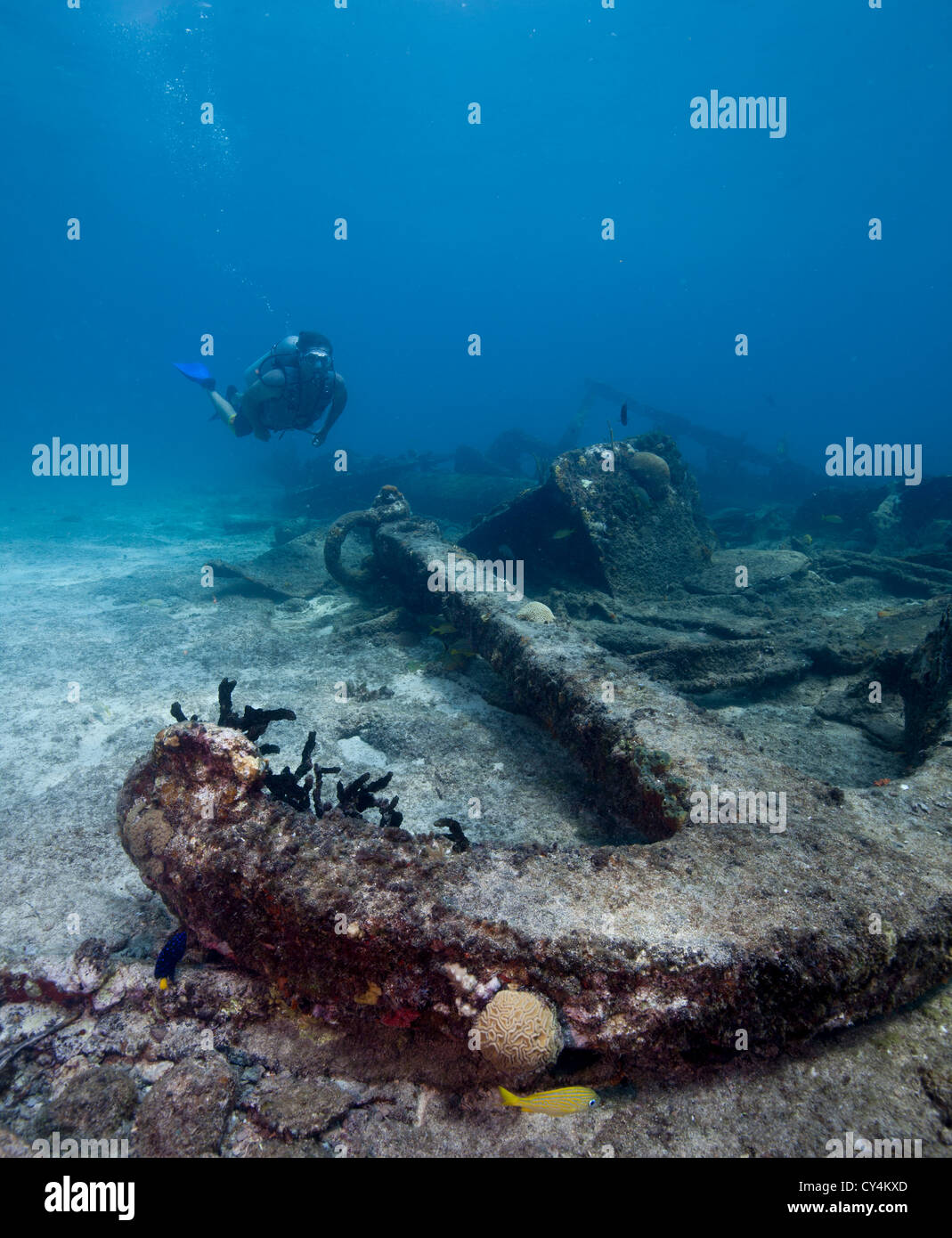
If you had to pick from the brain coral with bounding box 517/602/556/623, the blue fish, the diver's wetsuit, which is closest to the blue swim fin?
the diver's wetsuit

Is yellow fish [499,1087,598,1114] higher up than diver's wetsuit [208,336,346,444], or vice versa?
diver's wetsuit [208,336,346,444]

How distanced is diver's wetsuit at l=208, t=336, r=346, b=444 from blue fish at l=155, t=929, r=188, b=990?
1064 cm

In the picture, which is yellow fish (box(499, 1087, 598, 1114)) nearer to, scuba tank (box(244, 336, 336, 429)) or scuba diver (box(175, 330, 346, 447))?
scuba diver (box(175, 330, 346, 447))

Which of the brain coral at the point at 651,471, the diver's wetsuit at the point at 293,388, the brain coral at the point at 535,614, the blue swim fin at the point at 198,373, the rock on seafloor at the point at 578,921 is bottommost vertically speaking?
the rock on seafloor at the point at 578,921

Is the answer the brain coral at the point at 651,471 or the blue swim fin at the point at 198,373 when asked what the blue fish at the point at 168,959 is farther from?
the blue swim fin at the point at 198,373

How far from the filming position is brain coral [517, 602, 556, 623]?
5.74 m

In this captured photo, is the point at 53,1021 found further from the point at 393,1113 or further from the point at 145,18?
the point at 145,18

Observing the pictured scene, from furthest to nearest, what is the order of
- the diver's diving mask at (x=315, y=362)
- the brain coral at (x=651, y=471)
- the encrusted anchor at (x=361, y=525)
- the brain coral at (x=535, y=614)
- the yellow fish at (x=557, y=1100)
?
the diver's diving mask at (x=315, y=362) < the brain coral at (x=651, y=471) < the encrusted anchor at (x=361, y=525) < the brain coral at (x=535, y=614) < the yellow fish at (x=557, y=1100)

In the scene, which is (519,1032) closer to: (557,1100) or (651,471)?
(557,1100)

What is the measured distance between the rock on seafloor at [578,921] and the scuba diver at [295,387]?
1058cm

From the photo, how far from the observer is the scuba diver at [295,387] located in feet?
38.1

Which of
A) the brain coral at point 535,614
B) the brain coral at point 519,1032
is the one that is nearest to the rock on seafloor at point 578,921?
the brain coral at point 519,1032

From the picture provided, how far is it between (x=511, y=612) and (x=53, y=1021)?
4.60m
